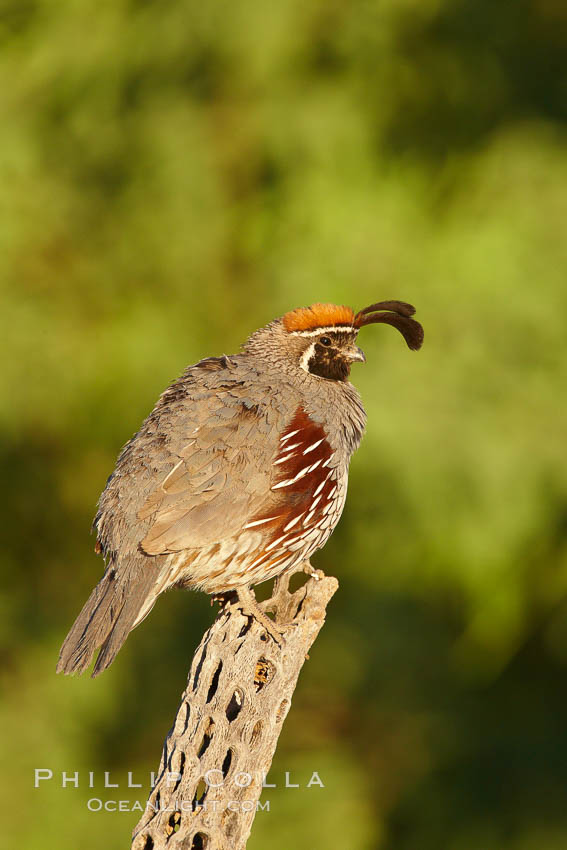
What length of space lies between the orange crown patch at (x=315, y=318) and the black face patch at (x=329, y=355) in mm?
43

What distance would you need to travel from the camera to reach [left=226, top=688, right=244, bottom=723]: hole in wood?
3.05 meters

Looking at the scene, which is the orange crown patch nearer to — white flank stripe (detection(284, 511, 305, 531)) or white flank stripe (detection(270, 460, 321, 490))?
white flank stripe (detection(270, 460, 321, 490))

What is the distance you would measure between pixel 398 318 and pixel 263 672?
5.20ft

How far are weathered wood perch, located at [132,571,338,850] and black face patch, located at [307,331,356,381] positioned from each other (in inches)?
37.5

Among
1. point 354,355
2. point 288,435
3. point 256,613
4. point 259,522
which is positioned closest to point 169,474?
point 259,522

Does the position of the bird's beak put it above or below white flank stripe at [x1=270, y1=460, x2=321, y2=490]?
above

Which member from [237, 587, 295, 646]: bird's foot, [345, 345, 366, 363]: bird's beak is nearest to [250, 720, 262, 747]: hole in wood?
[237, 587, 295, 646]: bird's foot

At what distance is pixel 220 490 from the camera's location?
325 centimetres

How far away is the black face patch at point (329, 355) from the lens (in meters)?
3.79

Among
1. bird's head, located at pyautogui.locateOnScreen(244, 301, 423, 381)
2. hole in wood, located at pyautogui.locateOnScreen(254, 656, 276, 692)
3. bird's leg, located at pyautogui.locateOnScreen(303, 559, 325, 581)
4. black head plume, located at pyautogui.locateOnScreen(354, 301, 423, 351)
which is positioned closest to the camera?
hole in wood, located at pyautogui.locateOnScreen(254, 656, 276, 692)

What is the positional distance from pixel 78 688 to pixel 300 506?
266 centimetres

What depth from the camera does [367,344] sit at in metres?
5.02

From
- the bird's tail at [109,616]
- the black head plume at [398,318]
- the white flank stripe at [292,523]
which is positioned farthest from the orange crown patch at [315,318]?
the bird's tail at [109,616]

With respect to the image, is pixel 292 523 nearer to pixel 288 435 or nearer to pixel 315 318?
pixel 288 435
